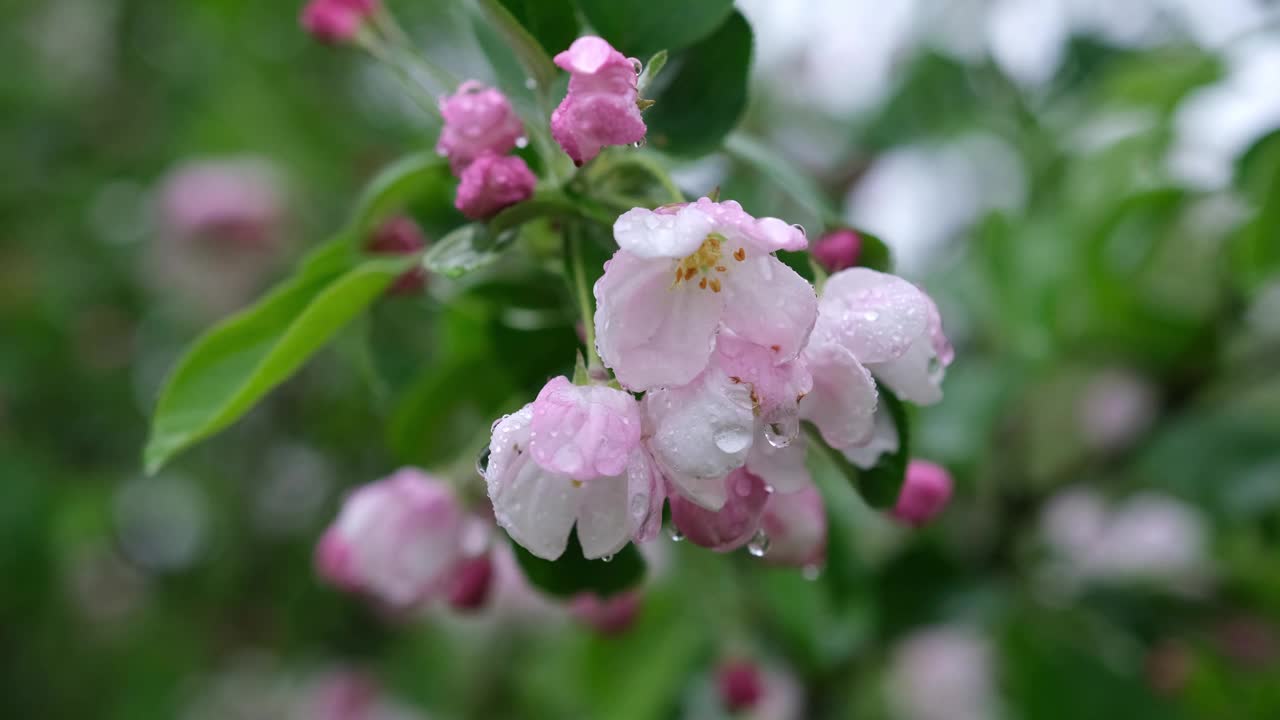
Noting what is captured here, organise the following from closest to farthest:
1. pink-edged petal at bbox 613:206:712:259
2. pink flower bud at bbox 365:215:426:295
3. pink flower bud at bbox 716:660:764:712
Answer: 1. pink-edged petal at bbox 613:206:712:259
2. pink flower bud at bbox 365:215:426:295
3. pink flower bud at bbox 716:660:764:712

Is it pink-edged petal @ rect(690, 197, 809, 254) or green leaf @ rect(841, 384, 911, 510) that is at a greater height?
pink-edged petal @ rect(690, 197, 809, 254)

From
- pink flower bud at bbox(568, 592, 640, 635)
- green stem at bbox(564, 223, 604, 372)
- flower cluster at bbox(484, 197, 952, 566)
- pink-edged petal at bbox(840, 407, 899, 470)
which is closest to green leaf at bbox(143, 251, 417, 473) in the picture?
green stem at bbox(564, 223, 604, 372)

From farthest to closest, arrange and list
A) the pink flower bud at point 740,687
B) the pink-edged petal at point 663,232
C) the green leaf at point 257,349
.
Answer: the pink flower bud at point 740,687 → the green leaf at point 257,349 → the pink-edged petal at point 663,232

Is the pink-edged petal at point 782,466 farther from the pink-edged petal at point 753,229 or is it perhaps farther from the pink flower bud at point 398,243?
the pink flower bud at point 398,243

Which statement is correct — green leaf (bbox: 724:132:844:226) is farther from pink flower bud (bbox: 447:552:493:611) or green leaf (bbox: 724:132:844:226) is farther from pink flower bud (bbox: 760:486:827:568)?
pink flower bud (bbox: 447:552:493:611)

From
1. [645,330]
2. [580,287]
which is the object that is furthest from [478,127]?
[645,330]

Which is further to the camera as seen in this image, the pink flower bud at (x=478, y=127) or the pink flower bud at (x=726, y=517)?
the pink flower bud at (x=478, y=127)

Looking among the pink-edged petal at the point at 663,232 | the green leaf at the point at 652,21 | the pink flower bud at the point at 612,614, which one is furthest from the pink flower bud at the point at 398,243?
the pink flower bud at the point at 612,614
